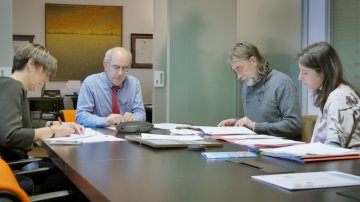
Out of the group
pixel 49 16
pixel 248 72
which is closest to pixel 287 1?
pixel 248 72

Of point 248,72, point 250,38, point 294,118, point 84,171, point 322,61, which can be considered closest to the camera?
point 84,171

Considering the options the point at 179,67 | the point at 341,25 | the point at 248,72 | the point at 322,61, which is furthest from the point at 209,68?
the point at 322,61

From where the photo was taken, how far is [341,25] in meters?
4.28

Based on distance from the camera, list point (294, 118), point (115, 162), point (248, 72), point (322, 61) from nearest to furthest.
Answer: point (115, 162)
point (322, 61)
point (294, 118)
point (248, 72)

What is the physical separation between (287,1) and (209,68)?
1.21m

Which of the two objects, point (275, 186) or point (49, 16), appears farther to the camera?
point (49, 16)

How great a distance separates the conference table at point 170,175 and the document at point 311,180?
0.07ft

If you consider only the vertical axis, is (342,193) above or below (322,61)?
below

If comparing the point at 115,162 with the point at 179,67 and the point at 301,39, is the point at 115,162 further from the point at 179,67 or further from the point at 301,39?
the point at 301,39

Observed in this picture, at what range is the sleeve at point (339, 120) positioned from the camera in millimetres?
1852

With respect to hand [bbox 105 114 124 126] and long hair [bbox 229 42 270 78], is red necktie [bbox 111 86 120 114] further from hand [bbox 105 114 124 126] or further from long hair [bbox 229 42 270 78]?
long hair [bbox 229 42 270 78]

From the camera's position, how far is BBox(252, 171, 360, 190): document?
3.18 feet

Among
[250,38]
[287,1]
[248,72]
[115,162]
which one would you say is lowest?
[115,162]

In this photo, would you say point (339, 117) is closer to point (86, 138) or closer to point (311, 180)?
point (311, 180)
